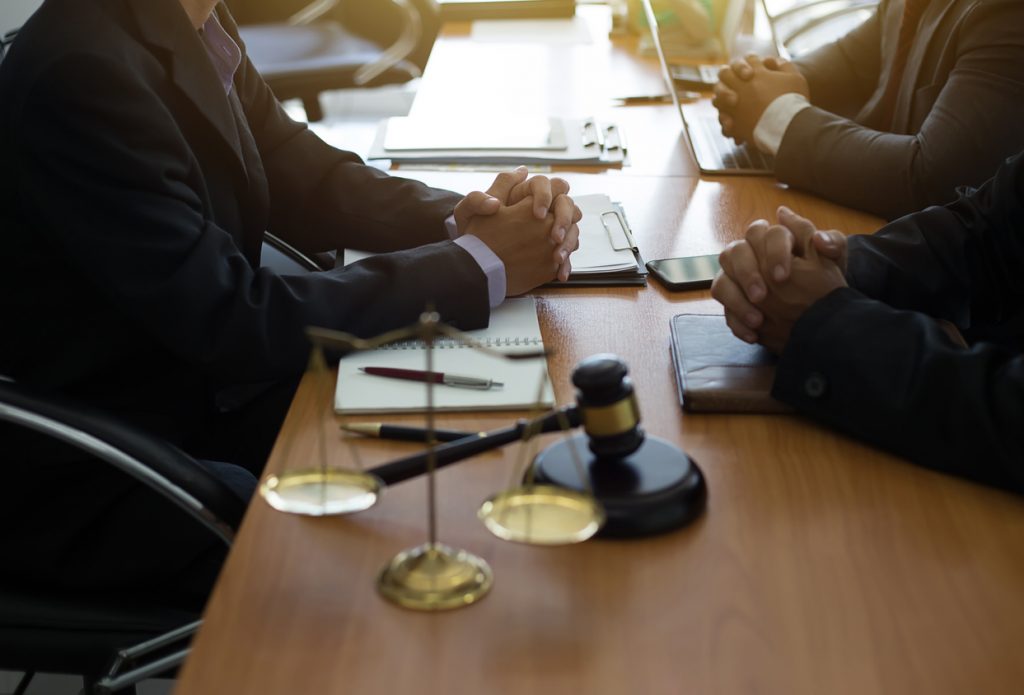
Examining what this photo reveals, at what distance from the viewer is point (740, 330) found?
1192 mm

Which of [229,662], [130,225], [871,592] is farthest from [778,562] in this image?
[130,225]

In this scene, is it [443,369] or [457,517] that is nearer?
[457,517]

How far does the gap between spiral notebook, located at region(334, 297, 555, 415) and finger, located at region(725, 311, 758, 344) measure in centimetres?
20

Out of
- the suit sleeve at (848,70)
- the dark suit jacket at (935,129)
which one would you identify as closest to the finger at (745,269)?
the dark suit jacket at (935,129)

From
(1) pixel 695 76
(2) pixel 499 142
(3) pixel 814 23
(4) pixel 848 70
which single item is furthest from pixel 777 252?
(3) pixel 814 23

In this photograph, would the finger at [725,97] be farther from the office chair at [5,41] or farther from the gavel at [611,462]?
the gavel at [611,462]

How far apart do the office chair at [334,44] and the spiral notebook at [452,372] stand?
2736mm

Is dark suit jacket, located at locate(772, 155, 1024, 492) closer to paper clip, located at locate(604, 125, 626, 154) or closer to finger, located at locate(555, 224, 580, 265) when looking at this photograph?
finger, located at locate(555, 224, 580, 265)

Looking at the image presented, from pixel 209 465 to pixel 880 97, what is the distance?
4.84 feet

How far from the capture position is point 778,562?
0.84 meters

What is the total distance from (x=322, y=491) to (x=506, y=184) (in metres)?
0.76

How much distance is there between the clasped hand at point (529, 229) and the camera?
1.36m

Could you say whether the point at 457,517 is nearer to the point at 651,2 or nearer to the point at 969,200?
the point at 969,200

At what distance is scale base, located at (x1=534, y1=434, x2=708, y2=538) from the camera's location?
853mm
